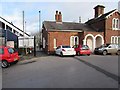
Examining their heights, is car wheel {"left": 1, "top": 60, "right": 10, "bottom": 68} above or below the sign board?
below

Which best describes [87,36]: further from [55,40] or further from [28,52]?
[28,52]

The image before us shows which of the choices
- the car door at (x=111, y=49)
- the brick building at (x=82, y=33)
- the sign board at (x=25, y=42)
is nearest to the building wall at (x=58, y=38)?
the brick building at (x=82, y=33)

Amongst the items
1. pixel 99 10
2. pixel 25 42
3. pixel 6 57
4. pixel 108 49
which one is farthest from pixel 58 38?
pixel 6 57

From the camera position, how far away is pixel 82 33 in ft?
97.1

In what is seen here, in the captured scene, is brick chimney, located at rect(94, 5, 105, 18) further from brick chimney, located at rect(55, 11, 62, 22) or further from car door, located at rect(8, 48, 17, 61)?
car door, located at rect(8, 48, 17, 61)

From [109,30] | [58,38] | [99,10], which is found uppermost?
[99,10]

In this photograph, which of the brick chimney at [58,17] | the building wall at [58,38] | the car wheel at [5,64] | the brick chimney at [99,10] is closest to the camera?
the car wheel at [5,64]

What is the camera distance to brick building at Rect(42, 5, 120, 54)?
2859 centimetres

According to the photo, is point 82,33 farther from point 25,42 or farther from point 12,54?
point 12,54

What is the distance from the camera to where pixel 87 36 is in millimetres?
29969

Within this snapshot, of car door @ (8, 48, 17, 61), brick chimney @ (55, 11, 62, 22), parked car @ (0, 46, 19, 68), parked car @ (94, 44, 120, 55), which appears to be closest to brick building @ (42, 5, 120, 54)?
brick chimney @ (55, 11, 62, 22)

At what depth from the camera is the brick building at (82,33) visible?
28594 mm

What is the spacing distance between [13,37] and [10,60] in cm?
1516

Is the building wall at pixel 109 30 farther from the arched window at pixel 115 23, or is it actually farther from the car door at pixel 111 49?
the car door at pixel 111 49
